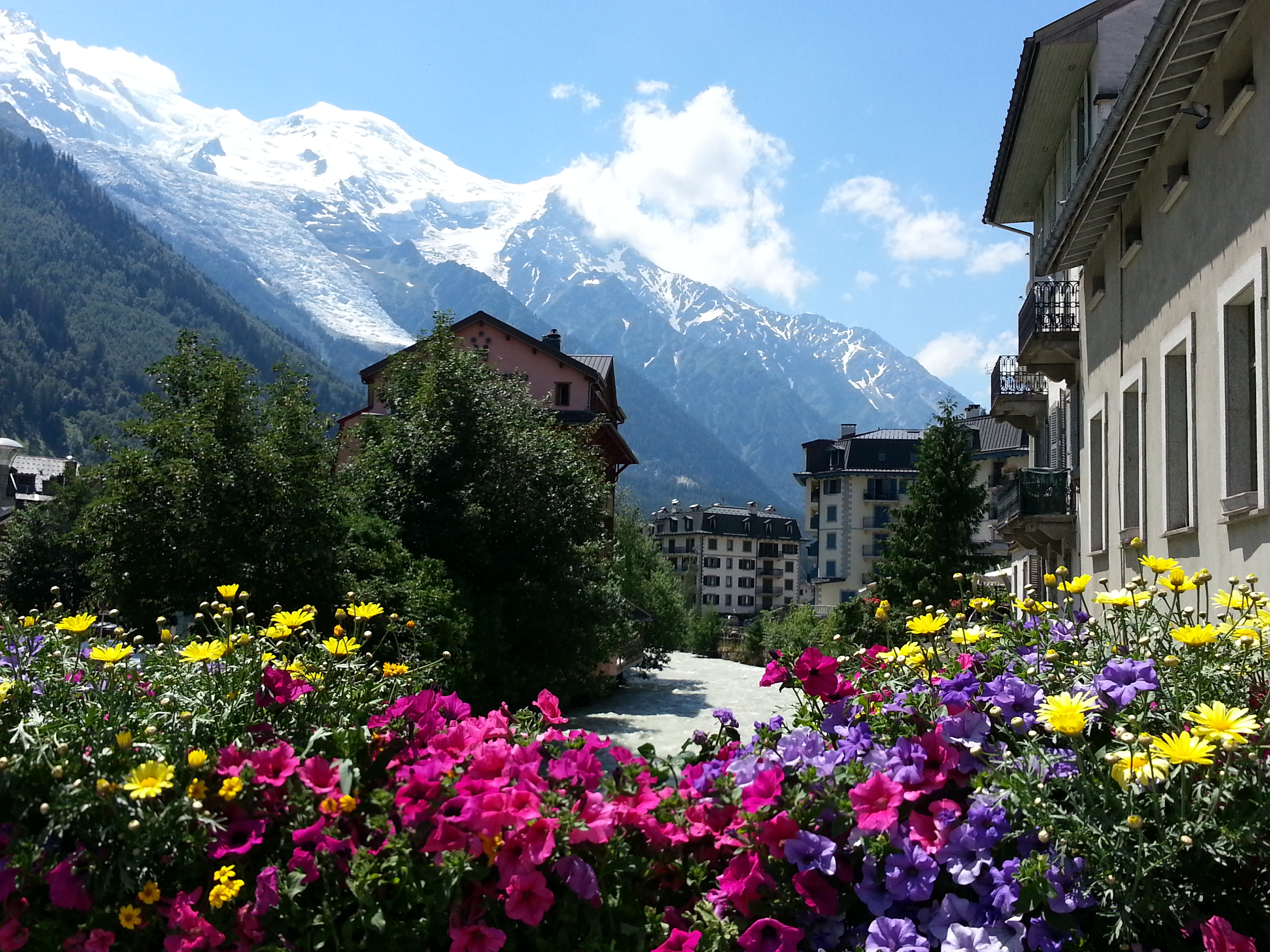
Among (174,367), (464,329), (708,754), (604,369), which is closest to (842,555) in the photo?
(604,369)

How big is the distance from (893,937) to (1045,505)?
17.5 m

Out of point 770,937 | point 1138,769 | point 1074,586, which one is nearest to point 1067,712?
point 1138,769

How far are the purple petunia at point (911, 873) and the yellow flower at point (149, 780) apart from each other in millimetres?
1633

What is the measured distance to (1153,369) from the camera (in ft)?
42.2

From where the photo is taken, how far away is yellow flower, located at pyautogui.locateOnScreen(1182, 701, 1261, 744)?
227 cm

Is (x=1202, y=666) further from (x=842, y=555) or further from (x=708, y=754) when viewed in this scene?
(x=842, y=555)

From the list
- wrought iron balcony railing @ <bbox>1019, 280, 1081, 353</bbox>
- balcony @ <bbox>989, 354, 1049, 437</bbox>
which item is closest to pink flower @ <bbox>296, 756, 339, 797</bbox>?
wrought iron balcony railing @ <bbox>1019, 280, 1081, 353</bbox>

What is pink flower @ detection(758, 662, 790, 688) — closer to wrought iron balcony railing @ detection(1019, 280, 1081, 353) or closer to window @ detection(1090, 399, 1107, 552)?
window @ detection(1090, 399, 1107, 552)

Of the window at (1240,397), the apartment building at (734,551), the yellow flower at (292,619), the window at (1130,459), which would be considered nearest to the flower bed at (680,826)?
the yellow flower at (292,619)

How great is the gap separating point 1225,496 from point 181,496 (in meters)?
13.2

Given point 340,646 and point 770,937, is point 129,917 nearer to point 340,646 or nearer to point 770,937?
point 340,646

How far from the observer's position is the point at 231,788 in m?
2.63

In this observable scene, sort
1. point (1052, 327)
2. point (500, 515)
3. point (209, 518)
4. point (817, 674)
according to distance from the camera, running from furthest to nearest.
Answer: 1. point (500, 515)
2. point (1052, 327)
3. point (209, 518)
4. point (817, 674)

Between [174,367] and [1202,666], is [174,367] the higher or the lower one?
the higher one
